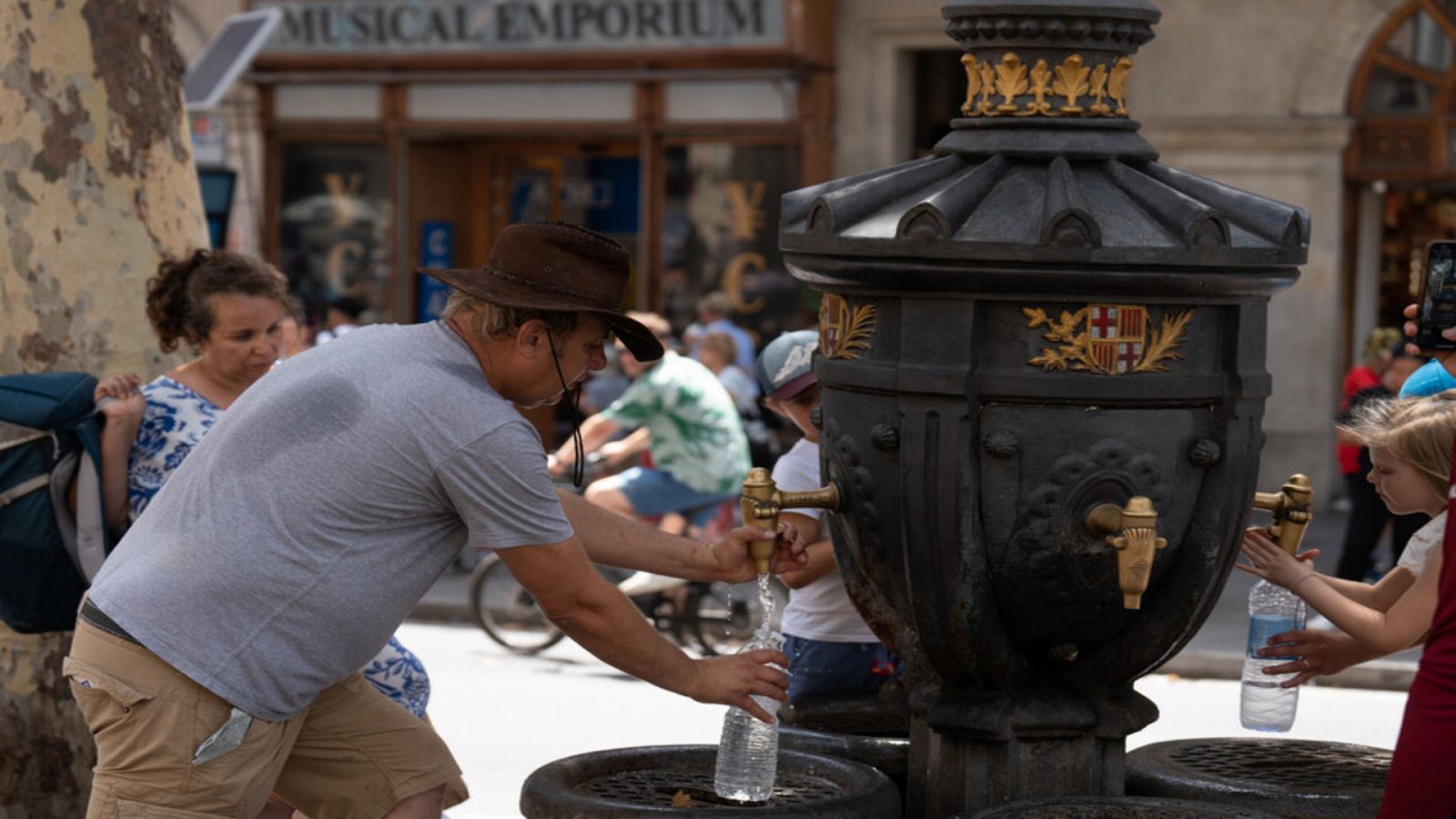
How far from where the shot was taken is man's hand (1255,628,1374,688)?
173 inches

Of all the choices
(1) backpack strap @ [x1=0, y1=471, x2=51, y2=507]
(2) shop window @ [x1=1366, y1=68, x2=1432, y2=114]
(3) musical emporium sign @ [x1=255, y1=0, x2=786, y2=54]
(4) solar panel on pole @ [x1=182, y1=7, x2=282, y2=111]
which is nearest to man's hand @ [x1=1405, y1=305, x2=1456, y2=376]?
(1) backpack strap @ [x1=0, y1=471, x2=51, y2=507]

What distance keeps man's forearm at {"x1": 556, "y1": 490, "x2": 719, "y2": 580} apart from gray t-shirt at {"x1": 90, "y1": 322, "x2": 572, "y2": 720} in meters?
0.47

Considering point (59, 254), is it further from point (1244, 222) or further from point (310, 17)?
point (310, 17)

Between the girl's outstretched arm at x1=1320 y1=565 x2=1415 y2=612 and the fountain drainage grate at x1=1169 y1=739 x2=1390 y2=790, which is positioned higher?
the girl's outstretched arm at x1=1320 y1=565 x2=1415 y2=612

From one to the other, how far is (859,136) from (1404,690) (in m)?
7.55

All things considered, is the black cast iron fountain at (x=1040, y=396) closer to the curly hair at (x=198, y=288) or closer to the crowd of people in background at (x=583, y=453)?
the crowd of people in background at (x=583, y=453)

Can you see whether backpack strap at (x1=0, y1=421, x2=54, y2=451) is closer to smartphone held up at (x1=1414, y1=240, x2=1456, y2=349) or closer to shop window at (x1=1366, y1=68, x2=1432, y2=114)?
smartphone held up at (x1=1414, y1=240, x2=1456, y2=349)

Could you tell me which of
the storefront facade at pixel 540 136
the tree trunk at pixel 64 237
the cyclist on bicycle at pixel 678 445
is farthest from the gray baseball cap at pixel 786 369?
the storefront facade at pixel 540 136

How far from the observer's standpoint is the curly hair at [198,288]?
509 centimetres

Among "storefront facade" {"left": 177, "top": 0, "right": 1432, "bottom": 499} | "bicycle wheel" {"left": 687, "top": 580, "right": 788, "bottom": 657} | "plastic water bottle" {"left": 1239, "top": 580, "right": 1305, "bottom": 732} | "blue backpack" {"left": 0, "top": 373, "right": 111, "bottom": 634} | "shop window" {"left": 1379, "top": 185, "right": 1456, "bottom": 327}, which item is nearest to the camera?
"plastic water bottle" {"left": 1239, "top": 580, "right": 1305, "bottom": 732}

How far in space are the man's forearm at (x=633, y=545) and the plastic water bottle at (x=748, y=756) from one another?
0.65ft

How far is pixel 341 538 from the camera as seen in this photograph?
11.8 ft

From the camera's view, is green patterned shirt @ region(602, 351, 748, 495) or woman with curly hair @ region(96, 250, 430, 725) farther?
green patterned shirt @ region(602, 351, 748, 495)

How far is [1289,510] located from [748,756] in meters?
1.16
